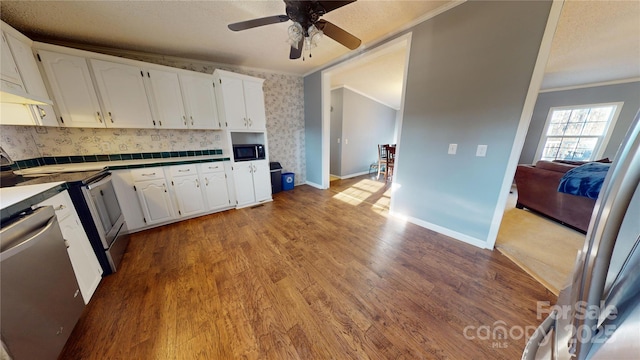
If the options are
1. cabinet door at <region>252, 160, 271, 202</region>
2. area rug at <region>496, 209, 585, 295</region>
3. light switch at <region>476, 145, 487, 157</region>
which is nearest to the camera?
area rug at <region>496, 209, 585, 295</region>

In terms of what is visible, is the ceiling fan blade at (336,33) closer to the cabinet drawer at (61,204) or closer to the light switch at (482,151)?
the light switch at (482,151)

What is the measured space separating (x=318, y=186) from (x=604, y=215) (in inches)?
150

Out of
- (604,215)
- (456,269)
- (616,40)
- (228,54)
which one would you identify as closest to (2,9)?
(228,54)

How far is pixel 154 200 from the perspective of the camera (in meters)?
2.39

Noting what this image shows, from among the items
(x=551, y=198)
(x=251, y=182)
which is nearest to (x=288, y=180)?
(x=251, y=182)

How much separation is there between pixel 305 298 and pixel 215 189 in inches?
86.9

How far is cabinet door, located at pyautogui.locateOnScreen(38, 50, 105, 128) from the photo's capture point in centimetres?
193

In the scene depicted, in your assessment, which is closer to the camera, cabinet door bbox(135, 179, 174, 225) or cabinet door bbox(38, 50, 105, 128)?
cabinet door bbox(38, 50, 105, 128)

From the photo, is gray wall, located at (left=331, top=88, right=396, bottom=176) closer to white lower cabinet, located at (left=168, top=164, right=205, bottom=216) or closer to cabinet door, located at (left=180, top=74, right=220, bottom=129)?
cabinet door, located at (left=180, top=74, right=220, bottom=129)

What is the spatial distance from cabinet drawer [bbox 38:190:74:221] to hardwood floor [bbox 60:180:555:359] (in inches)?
27.6

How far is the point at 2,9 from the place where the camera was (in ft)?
5.23

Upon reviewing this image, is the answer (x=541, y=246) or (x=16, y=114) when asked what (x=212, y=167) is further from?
(x=541, y=246)

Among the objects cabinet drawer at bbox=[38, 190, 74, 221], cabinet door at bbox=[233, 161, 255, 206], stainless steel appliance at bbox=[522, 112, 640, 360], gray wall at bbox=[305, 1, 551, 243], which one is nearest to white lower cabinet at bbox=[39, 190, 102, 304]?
cabinet drawer at bbox=[38, 190, 74, 221]

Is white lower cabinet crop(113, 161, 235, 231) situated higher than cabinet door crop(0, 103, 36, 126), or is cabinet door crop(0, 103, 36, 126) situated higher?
cabinet door crop(0, 103, 36, 126)
